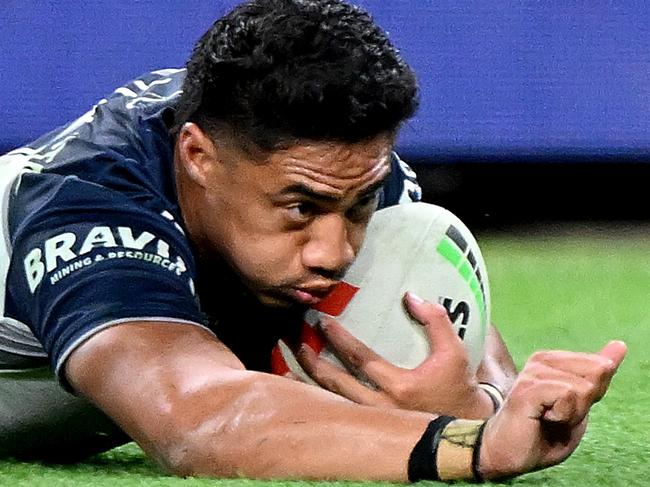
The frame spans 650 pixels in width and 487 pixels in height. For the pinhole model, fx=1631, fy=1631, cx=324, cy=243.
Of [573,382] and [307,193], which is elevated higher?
[307,193]

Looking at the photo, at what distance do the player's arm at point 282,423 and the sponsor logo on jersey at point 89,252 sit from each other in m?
0.11

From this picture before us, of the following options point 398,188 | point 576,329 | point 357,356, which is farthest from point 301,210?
point 576,329

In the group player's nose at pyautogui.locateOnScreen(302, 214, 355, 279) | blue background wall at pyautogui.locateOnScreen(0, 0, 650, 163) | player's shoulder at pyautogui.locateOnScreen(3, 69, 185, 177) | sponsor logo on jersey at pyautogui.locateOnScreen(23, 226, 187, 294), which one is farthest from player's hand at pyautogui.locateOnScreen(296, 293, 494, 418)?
blue background wall at pyautogui.locateOnScreen(0, 0, 650, 163)

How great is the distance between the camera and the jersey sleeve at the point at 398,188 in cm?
261

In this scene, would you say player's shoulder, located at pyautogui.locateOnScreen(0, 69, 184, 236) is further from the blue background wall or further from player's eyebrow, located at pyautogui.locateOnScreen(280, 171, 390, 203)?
the blue background wall

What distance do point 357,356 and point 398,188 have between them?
0.45m

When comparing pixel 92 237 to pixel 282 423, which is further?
pixel 92 237

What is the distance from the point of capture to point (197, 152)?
2.30m

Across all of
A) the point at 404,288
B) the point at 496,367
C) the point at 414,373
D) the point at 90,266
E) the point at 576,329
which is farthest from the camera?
the point at 576,329

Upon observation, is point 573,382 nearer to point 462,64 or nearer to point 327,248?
Answer: point 327,248

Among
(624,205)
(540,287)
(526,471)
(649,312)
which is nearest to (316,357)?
(526,471)

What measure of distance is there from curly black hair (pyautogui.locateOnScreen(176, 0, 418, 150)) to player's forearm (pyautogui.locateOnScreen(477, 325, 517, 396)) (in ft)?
1.63

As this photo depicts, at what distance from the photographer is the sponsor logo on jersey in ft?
7.00

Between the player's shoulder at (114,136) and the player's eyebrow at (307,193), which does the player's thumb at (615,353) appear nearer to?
the player's eyebrow at (307,193)
